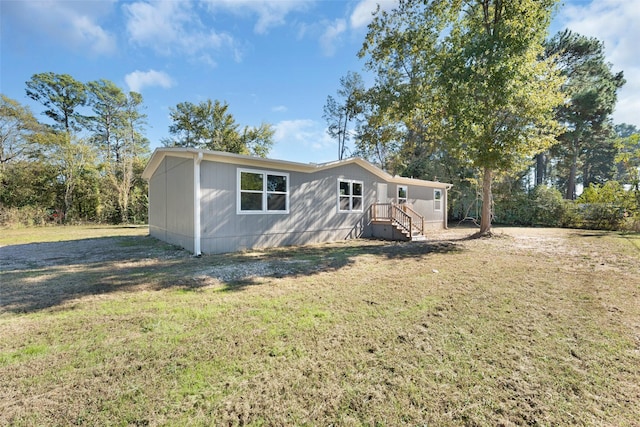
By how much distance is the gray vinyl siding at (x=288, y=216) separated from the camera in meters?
7.81

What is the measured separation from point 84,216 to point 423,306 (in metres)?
23.1

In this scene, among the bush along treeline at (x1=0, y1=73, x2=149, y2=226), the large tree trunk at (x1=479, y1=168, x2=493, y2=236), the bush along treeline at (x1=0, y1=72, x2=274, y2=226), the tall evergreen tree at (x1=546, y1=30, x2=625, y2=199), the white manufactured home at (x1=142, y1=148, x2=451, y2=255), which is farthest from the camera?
the tall evergreen tree at (x1=546, y1=30, x2=625, y2=199)

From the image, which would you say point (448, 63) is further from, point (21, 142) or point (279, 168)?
point (21, 142)

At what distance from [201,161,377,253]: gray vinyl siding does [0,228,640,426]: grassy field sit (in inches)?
97.0

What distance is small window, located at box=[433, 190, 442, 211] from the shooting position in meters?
16.8

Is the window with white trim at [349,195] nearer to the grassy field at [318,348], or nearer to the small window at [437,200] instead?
the grassy field at [318,348]

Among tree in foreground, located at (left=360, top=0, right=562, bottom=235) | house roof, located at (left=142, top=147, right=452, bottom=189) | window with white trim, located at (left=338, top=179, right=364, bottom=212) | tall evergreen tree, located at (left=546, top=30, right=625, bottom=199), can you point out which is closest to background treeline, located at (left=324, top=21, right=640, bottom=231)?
tree in foreground, located at (left=360, top=0, right=562, bottom=235)

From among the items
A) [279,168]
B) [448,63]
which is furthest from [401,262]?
[448,63]

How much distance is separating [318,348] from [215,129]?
2784cm

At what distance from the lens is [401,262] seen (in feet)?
22.7

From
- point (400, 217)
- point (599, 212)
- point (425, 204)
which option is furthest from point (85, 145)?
point (599, 212)

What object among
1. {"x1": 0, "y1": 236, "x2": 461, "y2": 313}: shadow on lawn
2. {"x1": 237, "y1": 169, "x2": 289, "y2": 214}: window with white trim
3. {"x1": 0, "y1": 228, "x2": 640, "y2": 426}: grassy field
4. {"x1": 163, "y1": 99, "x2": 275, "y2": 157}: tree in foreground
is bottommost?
{"x1": 0, "y1": 228, "x2": 640, "y2": 426}: grassy field

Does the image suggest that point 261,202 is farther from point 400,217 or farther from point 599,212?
point 599,212

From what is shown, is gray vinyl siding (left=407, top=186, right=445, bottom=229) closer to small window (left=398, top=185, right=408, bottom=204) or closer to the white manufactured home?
small window (left=398, top=185, right=408, bottom=204)
